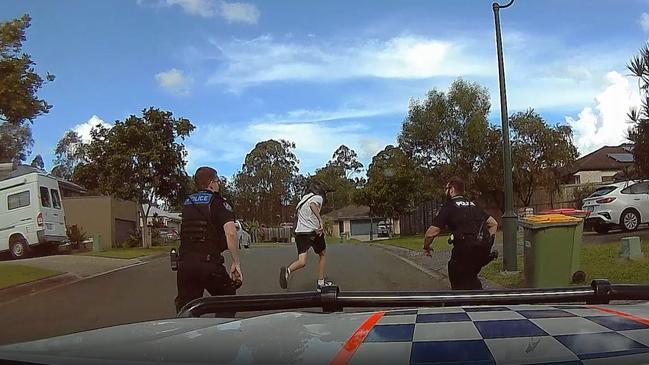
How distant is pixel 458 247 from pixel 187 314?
4.06m

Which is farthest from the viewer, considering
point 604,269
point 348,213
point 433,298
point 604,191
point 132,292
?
point 348,213

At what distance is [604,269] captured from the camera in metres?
11.7

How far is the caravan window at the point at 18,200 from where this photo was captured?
24.4 m

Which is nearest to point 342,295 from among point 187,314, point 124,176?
point 187,314

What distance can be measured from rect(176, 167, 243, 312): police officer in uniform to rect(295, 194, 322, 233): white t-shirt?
4306mm

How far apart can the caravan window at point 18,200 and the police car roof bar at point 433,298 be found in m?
23.3

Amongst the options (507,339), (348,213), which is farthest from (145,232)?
(348,213)

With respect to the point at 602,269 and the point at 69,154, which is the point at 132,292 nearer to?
the point at 602,269

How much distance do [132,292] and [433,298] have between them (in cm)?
1073

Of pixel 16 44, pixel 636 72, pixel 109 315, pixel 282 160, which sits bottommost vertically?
pixel 109 315

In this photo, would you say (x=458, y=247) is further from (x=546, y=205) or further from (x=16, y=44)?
(x=546, y=205)

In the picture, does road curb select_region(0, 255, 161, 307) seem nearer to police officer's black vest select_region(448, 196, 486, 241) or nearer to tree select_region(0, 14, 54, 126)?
tree select_region(0, 14, 54, 126)

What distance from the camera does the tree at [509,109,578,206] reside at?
33.4m

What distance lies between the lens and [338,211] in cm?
7981
